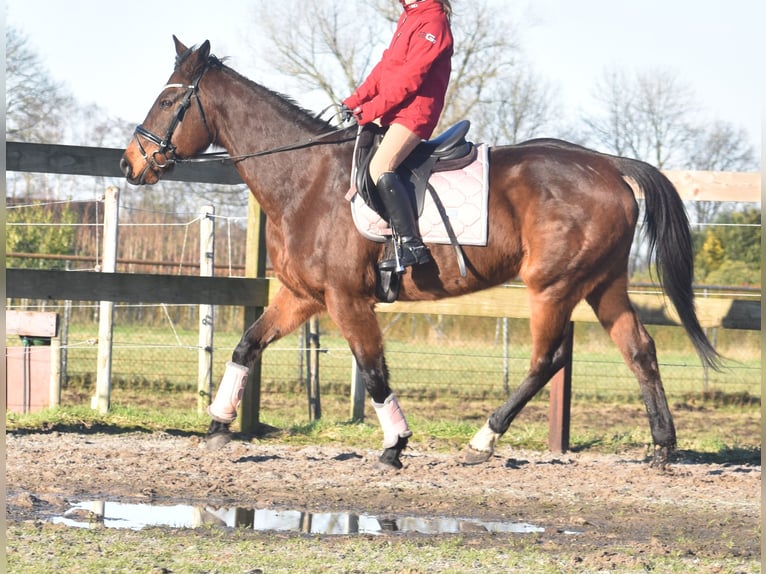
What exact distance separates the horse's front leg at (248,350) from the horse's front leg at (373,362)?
415 millimetres

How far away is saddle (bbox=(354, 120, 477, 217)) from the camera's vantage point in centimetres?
562

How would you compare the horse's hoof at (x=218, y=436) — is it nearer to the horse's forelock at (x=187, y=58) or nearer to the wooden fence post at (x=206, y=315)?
the wooden fence post at (x=206, y=315)

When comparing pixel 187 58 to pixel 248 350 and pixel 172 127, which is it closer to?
pixel 172 127

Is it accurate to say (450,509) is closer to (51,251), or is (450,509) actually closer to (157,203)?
(51,251)

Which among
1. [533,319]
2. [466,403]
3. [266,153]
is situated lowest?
[466,403]

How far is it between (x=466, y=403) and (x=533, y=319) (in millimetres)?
6372

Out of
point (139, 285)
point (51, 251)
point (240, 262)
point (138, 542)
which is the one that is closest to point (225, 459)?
point (139, 285)

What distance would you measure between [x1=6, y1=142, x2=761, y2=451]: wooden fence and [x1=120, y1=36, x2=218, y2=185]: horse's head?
85 centimetres

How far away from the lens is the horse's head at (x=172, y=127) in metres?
5.96

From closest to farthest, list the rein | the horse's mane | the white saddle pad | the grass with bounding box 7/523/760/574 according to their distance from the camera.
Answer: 1. the grass with bounding box 7/523/760/574
2. the white saddle pad
3. the rein
4. the horse's mane

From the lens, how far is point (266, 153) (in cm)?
597

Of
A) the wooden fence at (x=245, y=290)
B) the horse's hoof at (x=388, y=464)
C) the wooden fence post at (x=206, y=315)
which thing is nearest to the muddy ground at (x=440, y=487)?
the horse's hoof at (x=388, y=464)

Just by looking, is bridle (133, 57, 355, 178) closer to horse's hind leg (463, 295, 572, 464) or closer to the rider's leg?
the rider's leg

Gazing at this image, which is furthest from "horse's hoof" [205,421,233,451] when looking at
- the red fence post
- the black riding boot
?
the red fence post
